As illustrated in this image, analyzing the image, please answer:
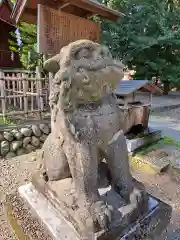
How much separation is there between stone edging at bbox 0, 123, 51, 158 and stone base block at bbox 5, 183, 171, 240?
275cm

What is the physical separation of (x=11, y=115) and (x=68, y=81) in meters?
3.80

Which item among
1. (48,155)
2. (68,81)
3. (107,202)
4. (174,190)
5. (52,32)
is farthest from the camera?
(52,32)

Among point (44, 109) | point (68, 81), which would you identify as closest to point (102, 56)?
point (68, 81)

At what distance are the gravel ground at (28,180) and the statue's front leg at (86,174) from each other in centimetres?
138

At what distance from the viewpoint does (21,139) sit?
419cm

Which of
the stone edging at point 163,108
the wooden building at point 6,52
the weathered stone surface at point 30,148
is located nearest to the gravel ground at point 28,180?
the weathered stone surface at point 30,148

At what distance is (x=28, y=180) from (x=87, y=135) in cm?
240

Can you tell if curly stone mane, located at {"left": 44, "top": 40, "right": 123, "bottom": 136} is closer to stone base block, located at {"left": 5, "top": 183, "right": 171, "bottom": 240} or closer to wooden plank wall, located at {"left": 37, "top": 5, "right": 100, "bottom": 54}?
stone base block, located at {"left": 5, "top": 183, "right": 171, "bottom": 240}

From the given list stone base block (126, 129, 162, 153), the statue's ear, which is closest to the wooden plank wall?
stone base block (126, 129, 162, 153)

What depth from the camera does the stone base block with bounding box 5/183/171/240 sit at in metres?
1.14

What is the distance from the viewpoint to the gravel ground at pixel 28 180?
2.39 m

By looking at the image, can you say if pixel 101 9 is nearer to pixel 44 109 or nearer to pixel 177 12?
pixel 44 109

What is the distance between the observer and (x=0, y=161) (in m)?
3.81

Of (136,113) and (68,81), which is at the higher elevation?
(68,81)
